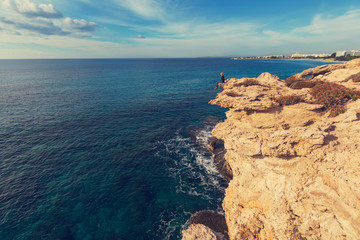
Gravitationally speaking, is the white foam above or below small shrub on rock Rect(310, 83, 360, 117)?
below

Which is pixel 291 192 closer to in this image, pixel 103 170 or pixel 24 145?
pixel 103 170

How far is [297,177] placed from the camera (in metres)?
12.6

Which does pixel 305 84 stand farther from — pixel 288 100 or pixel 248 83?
pixel 248 83

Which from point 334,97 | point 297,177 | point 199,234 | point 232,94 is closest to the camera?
point 297,177

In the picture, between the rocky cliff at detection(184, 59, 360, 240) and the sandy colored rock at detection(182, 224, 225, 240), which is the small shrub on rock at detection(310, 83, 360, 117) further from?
the sandy colored rock at detection(182, 224, 225, 240)

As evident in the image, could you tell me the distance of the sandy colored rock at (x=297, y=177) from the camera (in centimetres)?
1053

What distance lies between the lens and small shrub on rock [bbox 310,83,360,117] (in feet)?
50.4

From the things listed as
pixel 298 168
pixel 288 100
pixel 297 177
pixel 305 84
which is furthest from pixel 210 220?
pixel 305 84

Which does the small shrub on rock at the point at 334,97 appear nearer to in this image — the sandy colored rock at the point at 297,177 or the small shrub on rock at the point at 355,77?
the sandy colored rock at the point at 297,177

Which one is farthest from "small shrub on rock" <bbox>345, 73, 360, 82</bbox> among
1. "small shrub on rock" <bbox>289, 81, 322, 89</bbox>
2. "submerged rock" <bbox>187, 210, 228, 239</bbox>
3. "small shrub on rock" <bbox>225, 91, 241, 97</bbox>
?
"submerged rock" <bbox>187, 210, 228, 239</bbox>

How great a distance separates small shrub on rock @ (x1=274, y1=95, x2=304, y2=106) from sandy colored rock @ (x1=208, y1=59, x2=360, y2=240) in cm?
A: 49

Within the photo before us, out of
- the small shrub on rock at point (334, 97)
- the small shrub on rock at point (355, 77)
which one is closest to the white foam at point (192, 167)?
the small shrub on rock at point (334, 97)

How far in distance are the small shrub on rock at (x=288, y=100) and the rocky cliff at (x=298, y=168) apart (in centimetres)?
9

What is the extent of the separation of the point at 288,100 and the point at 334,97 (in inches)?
151
